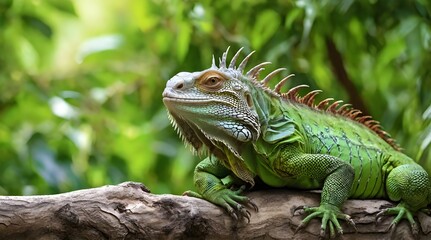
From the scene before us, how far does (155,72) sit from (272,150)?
8.54 ft

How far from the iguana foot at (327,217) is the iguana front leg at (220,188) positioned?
28 centimetres

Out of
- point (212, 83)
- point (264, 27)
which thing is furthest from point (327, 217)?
point (264, 27)

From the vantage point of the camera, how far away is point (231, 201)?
3.60 meters

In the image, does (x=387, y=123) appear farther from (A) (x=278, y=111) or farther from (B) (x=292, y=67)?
(A) (x=278, y=111)

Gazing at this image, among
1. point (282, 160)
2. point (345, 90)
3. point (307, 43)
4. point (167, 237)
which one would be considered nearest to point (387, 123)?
point (345, 90)

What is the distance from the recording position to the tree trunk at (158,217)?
3.12 metres

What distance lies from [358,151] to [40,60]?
344 centimetres

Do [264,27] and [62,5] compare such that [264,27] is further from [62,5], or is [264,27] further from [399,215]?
[399,215]

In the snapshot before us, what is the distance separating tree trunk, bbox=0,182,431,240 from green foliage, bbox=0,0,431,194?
4.41ft

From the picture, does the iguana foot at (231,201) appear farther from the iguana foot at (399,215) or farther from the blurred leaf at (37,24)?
the blurred leaf at (37,24)

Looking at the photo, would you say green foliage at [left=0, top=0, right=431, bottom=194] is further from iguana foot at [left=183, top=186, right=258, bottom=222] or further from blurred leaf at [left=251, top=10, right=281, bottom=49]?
iguana foot at [left=183, top=186, right=258, bottom=222]

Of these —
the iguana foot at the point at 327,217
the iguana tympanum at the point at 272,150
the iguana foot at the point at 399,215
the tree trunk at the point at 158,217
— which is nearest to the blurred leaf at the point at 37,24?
the iguana tympanum at the point at 272,150

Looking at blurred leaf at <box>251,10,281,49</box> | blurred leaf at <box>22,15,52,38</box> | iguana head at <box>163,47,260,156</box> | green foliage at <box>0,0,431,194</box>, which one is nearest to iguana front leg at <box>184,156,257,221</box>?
iguana head at <box>163,47,260,156</box>

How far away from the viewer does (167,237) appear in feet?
11.1
